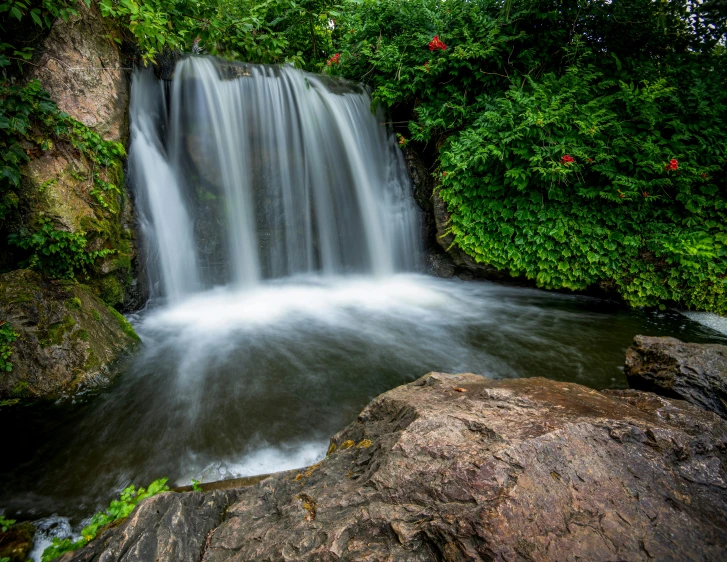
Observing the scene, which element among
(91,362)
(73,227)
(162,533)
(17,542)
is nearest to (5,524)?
(17,542)

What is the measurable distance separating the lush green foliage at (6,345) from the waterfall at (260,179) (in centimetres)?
204

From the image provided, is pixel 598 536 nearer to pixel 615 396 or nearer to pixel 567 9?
pixel 615 396

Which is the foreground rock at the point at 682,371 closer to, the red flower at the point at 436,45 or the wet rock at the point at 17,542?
the wet rock at the point at 17,542

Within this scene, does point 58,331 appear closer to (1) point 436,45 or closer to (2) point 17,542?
(2) point 17,542

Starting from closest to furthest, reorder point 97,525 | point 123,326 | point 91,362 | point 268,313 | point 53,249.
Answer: point 97,525 < point 91,362 < point 53,249 < point 123,326 < point 268,313

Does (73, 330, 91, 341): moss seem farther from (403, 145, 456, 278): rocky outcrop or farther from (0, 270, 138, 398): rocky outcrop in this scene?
(403, 145, 456, 278): rocky outcrop

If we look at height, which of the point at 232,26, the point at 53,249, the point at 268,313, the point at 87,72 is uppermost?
the point at 232,26

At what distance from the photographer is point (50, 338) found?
10.3ft

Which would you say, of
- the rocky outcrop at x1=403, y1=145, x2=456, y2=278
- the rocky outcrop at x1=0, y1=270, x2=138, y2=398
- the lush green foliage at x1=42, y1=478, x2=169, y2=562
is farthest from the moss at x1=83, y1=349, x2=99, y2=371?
the rocky outcrop at x1=403, y1=145, x2=456, y2=278

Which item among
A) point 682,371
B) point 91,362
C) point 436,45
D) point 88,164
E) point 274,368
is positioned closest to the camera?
point 682,371

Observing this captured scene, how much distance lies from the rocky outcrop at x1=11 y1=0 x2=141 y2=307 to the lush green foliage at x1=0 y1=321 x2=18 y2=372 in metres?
1.08

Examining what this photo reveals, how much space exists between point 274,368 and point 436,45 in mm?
5942

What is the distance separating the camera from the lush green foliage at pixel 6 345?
2.97 m

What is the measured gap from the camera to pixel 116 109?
446 centimetres
